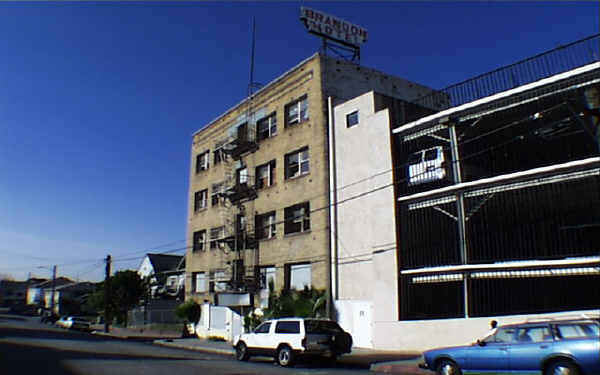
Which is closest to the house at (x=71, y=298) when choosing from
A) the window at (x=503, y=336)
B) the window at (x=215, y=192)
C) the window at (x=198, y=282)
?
the window at (x=198, y=282)

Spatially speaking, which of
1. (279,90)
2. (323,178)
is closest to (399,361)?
(323,178)

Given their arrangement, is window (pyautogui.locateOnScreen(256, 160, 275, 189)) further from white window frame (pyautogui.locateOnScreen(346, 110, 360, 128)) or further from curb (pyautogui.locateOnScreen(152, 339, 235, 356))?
curb (pyautogui.locateOnScreen(152, 339, 235, 356))

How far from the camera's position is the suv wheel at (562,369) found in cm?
1030

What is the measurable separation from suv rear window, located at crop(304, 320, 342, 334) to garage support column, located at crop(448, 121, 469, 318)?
5101 mm

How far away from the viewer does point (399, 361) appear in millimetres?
16391

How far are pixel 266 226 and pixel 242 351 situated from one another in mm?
11991

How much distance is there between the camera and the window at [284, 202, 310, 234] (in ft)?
89.4

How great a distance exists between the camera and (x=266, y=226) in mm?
30438

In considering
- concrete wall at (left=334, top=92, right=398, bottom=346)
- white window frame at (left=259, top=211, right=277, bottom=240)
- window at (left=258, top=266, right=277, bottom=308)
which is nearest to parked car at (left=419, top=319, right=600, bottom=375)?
concrete wall at (left=334, top=92, right=398, bottom=346)

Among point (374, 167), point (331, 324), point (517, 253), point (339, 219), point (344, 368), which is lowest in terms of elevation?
point (344, 368)

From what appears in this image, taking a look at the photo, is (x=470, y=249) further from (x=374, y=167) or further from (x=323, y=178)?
(x=323, y=178)

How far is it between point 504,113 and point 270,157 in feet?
49.1

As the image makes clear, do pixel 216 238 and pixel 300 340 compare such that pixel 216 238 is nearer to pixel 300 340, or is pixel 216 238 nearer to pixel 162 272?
pixel 162 272

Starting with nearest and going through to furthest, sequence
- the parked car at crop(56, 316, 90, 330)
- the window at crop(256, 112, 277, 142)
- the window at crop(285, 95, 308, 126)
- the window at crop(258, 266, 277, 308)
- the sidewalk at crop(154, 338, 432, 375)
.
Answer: the sidewalk at crop(154, 338, 432, 375) → the window at crop(285, 95, 308, 126) → the window at crop(258, 266, 277, 308) → the window at crop(256, 112, 277, 142) → the parked car at crop(56, 316, 90, 330)
